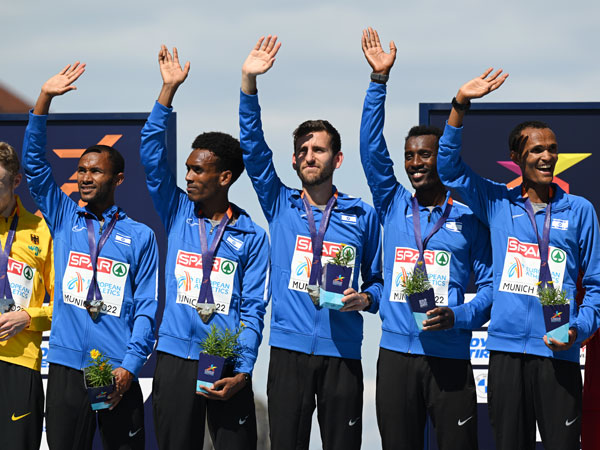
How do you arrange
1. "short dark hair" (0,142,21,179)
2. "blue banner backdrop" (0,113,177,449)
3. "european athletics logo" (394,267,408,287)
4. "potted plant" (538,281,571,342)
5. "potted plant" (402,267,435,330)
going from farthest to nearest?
1. "blue banner backdrop" (0,113,177,449)
2. "short dark hair" (0,142,21,179)
3. "european athletics logo" (394,267,408,287)
4. "potted plant" (402,267,435,330)
5. "potted plant" (538,281,571,342)

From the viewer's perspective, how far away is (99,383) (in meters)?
5.81

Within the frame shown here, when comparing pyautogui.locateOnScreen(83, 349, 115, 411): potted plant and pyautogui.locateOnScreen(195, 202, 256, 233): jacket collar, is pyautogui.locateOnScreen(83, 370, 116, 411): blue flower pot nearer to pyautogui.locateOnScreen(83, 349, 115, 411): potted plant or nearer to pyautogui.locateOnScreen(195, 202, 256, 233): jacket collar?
pyautogui.locateOnScreen(83, 349, 115, 411): potted plant

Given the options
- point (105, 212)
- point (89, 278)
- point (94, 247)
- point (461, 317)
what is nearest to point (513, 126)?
point (461, 317)

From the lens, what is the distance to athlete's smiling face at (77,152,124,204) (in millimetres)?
6309

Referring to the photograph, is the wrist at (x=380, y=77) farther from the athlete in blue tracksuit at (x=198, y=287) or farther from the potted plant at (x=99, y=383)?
the potted plant at (x=99, y=383)

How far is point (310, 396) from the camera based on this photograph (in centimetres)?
607

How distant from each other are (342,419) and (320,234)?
1241mm

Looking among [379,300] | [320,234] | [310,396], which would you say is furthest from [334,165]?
[310,396]

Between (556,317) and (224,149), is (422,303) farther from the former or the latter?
(224,149)

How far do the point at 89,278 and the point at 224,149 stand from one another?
1.29 meters

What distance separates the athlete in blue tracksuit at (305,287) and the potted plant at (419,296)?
33 centimetres

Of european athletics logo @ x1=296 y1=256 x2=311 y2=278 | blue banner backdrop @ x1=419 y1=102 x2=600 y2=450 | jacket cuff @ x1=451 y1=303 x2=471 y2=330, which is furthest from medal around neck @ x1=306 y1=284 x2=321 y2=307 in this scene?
blue banner backdrop @ x1=419 y1=102 x2=600 y2=450

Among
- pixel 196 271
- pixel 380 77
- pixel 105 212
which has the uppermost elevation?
pixel 380 77

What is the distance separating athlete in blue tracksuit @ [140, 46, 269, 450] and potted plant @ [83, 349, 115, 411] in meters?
0.34
